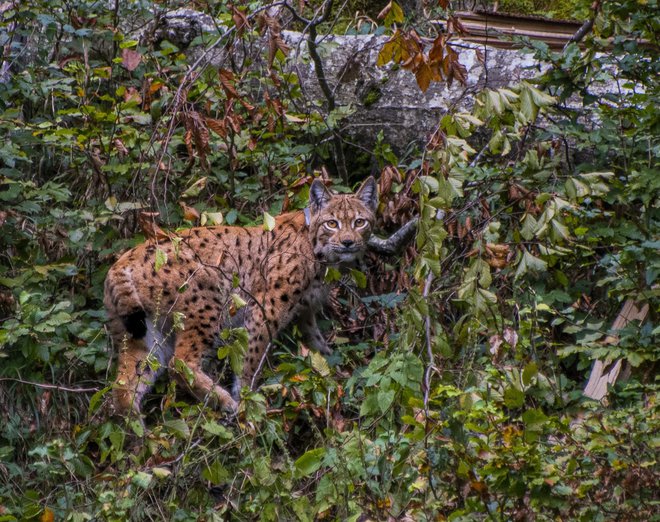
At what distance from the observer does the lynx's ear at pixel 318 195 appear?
803 cm

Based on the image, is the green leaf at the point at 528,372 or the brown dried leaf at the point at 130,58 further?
the brown dried leaf at the point at 130,58

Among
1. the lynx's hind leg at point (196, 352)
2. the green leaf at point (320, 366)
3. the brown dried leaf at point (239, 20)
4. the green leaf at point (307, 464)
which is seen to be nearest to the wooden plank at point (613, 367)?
the green leaf at point (320, 366)

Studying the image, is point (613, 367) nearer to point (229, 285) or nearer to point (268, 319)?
point (268, 319)

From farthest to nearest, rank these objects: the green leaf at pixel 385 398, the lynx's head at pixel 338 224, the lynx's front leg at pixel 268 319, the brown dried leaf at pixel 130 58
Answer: the brown dried leaf at pixel 130 58 → the lynx's head at pixel 338 224 → the lynx's front leg at pixel 268 319 → the green leaf at pixel 385 398

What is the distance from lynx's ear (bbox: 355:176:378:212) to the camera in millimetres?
8188

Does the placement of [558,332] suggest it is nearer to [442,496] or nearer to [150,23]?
[442,496]

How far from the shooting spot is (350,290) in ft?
27.4

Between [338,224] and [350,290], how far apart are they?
23.7 inches

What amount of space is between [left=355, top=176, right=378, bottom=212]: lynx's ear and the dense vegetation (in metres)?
0.10

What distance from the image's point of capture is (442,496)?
16.6ft

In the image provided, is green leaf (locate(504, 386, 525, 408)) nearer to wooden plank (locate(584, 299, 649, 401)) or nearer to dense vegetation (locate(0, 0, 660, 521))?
dense vegetation (locate(0, 0, 660, 521))

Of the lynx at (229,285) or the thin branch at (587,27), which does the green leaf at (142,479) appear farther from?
the thin branch at (587,27)

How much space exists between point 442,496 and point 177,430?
1.53 meters

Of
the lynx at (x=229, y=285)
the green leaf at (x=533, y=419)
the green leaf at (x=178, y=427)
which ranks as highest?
the green leaf at (x=533, y=419)
